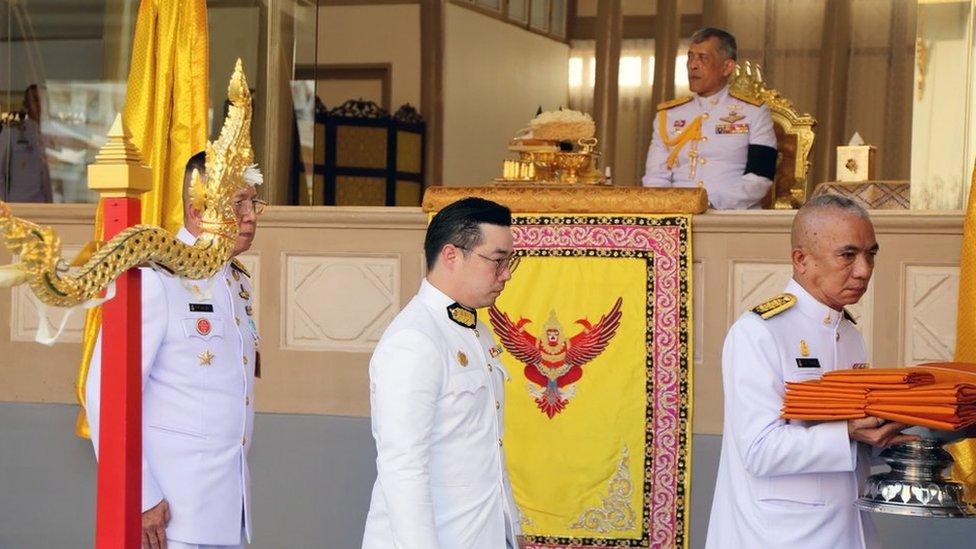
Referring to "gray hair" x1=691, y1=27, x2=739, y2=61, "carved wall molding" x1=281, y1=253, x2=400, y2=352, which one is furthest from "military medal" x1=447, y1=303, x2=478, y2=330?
"gray hair" x1=691, y1=27, x2=739, y2=61

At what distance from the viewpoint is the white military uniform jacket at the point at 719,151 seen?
5867 mm

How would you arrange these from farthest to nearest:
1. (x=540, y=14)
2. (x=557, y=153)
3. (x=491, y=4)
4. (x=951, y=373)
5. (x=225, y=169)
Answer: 1. (x=540, y=14)
2. (x=491, y=4)
3. (x=557, y=153)
4. (x=951, y=373)
5. (x=225, y=169)

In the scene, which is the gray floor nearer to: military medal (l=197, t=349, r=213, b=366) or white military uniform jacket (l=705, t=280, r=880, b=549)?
military medal (l=197, t=349, r=213, b=366)

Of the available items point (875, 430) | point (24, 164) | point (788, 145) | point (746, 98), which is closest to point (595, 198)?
point (746, 98)

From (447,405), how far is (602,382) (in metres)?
2.25

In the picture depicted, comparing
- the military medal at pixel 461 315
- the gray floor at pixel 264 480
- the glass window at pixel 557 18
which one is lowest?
the gray floor at pixel 264 480

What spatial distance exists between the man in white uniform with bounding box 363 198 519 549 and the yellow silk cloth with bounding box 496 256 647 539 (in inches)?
78.9

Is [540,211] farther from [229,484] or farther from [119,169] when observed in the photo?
[119,169]

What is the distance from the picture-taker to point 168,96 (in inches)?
204

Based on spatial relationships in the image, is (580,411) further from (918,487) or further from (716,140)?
(918,487)

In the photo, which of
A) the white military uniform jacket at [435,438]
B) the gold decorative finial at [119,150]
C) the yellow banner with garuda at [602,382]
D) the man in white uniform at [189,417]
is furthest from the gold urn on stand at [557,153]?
the gold decorative finial at [119,150]

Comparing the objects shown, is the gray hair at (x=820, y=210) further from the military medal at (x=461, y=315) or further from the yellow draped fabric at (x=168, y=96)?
the yellow draped fabric at (x=168, y=96)

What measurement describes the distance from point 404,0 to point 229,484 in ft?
25.4

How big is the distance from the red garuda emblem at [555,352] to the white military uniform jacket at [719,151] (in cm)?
115
